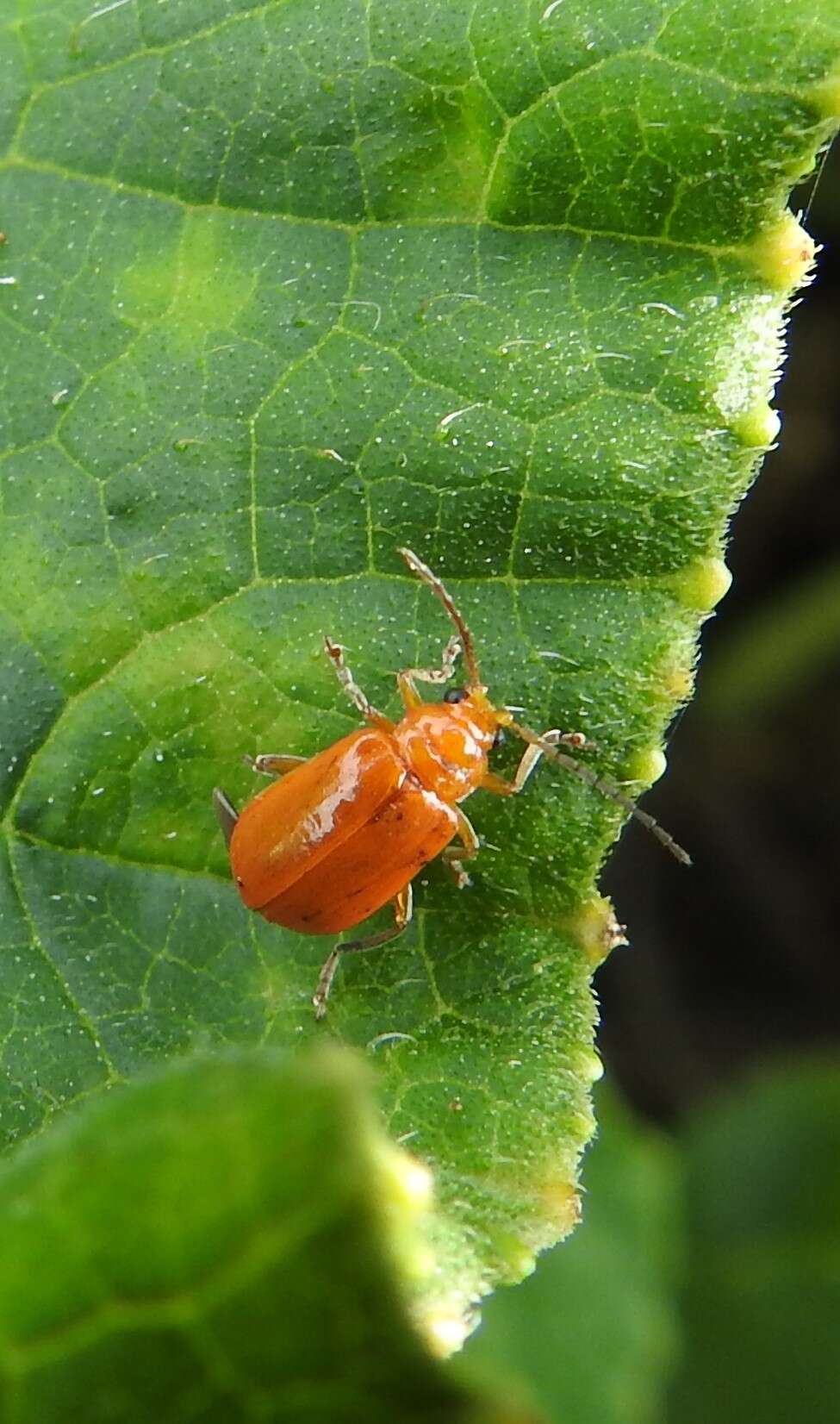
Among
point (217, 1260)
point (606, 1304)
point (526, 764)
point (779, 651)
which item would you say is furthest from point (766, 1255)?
point (217, 1260)

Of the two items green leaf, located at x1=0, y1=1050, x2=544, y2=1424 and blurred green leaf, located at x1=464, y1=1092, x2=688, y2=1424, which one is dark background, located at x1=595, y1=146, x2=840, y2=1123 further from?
green leaf, located at x1=0, y1=1050, x2=544, y2=1424

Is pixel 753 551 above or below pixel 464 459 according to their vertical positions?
below

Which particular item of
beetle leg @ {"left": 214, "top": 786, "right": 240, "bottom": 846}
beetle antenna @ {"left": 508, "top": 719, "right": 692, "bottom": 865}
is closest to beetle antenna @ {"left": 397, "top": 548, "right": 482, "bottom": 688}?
beetle antenna @ {"left": 508, "top": 719, "right": 692, "bottom": 865}

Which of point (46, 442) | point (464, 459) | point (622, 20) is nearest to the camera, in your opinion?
point (622, 20)

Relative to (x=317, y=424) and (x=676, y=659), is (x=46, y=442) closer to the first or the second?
(x=317, y=424)

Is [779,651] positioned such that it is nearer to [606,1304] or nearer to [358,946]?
[606,1304]

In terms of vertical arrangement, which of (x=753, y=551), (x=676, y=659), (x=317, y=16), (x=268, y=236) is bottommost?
(x=753, y=551)

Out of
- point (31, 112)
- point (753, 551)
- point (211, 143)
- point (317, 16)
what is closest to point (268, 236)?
point (211, 143)

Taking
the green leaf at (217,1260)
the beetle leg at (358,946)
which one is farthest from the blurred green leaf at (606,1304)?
the green leaf at (217,1260)

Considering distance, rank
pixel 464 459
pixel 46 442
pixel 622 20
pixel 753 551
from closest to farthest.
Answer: pixel 622 20
pixel 464 459
pixel 46 442
pixel 753 551
